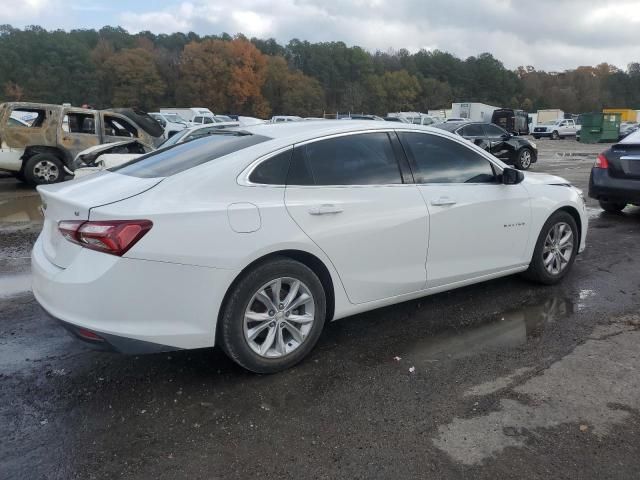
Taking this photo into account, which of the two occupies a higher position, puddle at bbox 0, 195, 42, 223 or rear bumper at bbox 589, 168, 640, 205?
rear bumper at bbox 589, 168, 640, 205

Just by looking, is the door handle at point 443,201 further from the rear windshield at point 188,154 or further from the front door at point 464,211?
the rear windshield at point 188,154

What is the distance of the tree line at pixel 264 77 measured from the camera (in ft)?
300

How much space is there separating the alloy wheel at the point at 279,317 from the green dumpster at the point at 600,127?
41.9m

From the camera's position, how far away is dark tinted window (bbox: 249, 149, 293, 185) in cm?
341

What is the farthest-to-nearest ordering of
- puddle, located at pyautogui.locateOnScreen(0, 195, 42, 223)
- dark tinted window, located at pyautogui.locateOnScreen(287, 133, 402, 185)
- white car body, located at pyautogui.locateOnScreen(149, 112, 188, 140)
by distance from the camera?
white car body, located at pyautogui.locateOnScreen(149, 112, 188, 140), puddle, located at pyautogui.locateOnScreen(0, 195, 42, 223), dark tinted window, located at pyautogui.locateOnScreen(287, 133, 402, 185)

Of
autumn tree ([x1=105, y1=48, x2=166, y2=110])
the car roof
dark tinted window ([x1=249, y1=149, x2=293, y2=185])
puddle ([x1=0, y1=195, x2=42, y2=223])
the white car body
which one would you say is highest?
autumn tree ([x1=105, y1=48, x2=166, y2=110])

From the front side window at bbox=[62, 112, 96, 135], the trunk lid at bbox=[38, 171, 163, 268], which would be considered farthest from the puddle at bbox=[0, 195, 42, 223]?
the trunk lid at bbox=[38, 171, 163, 268]

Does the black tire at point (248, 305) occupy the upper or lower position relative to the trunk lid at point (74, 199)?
lower

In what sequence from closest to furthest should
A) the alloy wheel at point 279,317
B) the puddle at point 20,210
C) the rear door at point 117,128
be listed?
the alloy wheel at point 279,317, the puddle at point 20,210, the rear door at point 117,128

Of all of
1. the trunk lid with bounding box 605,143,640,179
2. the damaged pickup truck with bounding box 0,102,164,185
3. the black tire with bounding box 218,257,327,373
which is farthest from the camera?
the damaged pickup truck with bounding box 0,102,164,185

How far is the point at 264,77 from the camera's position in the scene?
102625 mm

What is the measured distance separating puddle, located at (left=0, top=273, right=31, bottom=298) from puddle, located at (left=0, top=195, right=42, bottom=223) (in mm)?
3329

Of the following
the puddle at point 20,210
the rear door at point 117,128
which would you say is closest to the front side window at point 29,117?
the rear door at point 117,128

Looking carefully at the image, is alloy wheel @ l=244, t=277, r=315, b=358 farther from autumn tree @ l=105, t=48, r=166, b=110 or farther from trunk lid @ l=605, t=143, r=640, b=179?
autumn tree @ l=105, t=48, r=166, b=110
